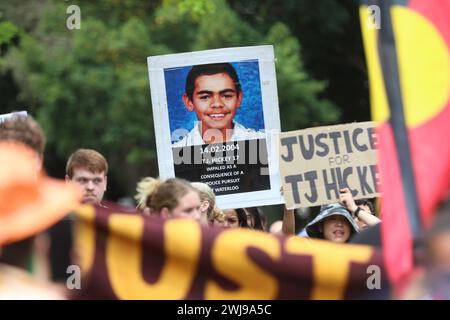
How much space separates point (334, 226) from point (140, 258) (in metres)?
3.19

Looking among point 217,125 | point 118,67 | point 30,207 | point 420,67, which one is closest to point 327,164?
point 217,125

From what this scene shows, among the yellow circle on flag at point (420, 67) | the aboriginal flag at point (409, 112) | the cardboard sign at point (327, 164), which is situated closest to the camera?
the aboriginal flag at point (409, 112)

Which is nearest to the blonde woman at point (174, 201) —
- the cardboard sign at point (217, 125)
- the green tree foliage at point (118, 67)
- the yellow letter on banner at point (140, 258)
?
the yellow letter on banner at point (140, 258)

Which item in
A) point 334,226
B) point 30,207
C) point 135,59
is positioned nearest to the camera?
point 30,207

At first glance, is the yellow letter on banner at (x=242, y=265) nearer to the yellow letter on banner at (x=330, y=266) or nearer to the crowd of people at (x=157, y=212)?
the yellow letter on banner at (x=330, y=266)

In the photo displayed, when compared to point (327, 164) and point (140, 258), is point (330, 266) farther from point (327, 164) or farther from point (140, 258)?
point (327, 164)

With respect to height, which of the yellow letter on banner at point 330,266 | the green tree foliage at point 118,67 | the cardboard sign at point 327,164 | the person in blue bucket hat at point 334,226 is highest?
the green tree foliage at point 118,67

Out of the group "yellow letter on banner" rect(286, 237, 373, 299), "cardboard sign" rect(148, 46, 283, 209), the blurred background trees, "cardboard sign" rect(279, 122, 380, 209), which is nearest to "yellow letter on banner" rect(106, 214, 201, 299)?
"yellow letter on banner" rect(286, 237, 373, 299)

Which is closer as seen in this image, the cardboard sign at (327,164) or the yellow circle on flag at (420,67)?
the yellow circle on flag at (420,67)

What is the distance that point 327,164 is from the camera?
8484 millimetres

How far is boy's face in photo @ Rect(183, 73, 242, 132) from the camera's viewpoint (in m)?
8.48

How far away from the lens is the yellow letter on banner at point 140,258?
4750 mm

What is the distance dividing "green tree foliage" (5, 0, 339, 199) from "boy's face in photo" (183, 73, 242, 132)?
1240cm

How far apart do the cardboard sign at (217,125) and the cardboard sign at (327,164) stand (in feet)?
0.67
